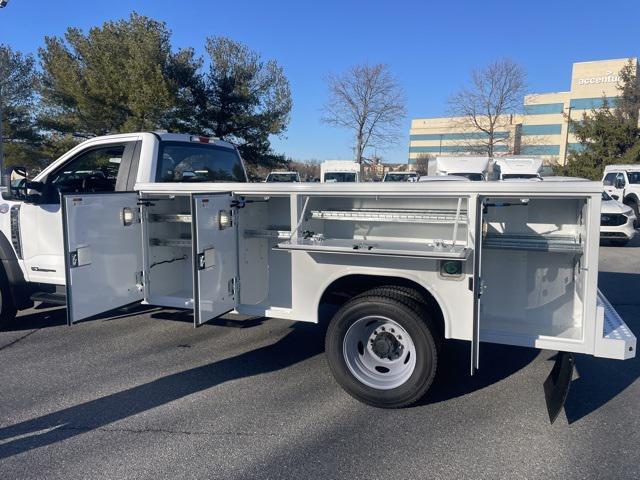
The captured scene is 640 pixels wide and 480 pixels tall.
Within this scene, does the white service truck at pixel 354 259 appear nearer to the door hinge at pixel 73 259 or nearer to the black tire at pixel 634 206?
the door hinge at pixel 73 259

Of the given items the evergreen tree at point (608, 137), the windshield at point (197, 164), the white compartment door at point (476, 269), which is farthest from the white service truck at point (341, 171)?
the white compartment door at point (476, 269)

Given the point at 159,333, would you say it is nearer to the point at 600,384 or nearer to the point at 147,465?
the point at 147,465

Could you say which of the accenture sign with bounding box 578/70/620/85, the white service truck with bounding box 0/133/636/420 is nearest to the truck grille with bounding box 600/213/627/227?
the white service truck with bounding box 0/133/636/420

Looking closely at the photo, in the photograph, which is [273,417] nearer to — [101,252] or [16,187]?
[101,252]

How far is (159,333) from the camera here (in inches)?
223

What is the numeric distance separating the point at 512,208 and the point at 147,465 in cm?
323

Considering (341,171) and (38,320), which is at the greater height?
(341,171)

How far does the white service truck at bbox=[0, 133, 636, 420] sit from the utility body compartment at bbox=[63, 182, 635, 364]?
0.01 m

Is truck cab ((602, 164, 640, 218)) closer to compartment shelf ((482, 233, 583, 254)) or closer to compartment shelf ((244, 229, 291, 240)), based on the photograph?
compartment shelf ((482, 233, 583, 254))

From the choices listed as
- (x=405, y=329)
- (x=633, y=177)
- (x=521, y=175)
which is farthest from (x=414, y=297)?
(x=633, y=177)

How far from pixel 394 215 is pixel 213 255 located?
1.59 m

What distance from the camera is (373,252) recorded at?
3.53 metres

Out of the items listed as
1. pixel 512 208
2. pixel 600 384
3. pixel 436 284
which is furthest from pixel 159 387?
pixel 600 384

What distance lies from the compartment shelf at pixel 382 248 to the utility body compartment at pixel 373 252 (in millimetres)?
10
